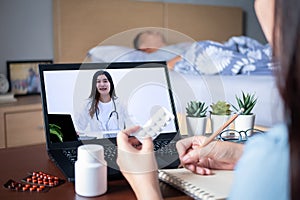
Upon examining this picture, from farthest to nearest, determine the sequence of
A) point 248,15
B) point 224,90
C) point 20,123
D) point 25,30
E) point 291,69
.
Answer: point 248,15
point 25,30
point 20,123
point 224,90
point 291,69

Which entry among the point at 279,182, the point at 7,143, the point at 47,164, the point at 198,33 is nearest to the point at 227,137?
the point at 47,164

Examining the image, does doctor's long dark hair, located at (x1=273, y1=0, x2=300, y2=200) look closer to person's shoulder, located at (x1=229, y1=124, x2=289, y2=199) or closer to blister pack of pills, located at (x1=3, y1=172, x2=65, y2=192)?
person's shoulder, located at (x1=229, y1=124, x2=289, y2=199)

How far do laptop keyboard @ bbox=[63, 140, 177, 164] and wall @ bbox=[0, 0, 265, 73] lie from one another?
177 centimetres

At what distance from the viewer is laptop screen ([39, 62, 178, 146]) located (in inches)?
35.7

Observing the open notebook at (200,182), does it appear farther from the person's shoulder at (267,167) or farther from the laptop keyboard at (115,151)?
the person's shoulder at (267,167)

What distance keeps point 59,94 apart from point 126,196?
1.29 ft

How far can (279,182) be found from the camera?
0.39 meters

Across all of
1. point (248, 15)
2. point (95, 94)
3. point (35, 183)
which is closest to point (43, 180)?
point (35, 183)

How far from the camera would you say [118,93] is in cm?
91

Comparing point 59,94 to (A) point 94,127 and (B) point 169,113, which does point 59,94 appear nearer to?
(A) point 94,127

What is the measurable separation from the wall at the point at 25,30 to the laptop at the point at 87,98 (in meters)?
1.64

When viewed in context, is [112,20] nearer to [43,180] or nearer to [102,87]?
[102,87]

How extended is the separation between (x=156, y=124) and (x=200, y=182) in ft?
0.81

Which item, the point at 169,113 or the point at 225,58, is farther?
the point at 225,58
